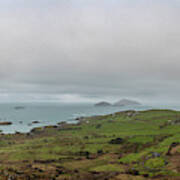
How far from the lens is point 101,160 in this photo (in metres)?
74.2

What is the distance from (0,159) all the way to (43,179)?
128 ft

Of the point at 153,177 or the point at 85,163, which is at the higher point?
the point at 153,177

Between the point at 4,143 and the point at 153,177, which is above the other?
the point at 153,177

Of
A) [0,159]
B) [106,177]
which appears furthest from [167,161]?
[0,159]

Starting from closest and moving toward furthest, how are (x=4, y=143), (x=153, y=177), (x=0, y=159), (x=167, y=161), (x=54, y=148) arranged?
(x=153, y=177)
(x=167, y=161)
(x=0, y=159)
(x=54, y=148)
(x=4, y=143)

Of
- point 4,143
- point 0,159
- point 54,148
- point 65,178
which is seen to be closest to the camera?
point 65,178

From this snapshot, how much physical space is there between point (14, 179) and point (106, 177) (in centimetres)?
2448

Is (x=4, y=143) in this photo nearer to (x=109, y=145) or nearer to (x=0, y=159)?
(x=0, y=159)

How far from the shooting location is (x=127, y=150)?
85812 mm

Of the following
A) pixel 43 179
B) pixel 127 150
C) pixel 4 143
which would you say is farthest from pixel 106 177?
pixel 4 143

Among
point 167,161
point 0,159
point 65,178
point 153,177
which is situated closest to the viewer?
point 153,177

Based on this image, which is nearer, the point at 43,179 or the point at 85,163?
the point at 43,179

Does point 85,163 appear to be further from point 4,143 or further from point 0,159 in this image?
point 4,143

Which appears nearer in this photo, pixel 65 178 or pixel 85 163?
pixel 65 178
